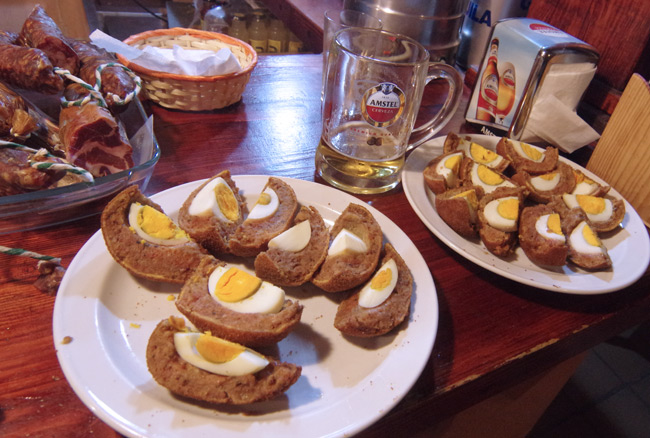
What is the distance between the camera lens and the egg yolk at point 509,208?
1.19m

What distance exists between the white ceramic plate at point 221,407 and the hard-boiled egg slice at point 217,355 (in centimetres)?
7

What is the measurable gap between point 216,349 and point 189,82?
1.13 metres

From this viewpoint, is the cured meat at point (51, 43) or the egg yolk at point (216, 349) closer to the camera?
the egg yolk at point (216, 349)

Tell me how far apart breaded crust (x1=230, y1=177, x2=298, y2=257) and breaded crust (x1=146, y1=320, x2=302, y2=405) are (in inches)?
12.6

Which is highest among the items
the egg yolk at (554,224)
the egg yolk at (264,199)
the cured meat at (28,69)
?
the cured meat at (28,69)

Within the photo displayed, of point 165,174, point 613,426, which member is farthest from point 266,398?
point 613,426

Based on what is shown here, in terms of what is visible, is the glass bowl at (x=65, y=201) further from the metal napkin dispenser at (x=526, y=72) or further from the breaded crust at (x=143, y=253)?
the metal napkin dispenser at (x=526, y=72)

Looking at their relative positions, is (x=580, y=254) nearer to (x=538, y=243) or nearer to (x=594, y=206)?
(x=538, y=243)

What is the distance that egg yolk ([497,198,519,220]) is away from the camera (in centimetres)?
119

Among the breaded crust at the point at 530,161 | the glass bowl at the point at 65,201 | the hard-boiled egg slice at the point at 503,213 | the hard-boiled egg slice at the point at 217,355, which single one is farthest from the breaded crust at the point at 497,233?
the glass bowl at the point at 65,201

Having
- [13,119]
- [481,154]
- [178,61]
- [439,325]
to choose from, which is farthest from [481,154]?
[13,119]

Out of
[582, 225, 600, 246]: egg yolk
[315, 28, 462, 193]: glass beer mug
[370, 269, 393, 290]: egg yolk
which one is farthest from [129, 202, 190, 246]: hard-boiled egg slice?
[582, 225, 600, 246]: egg yolk

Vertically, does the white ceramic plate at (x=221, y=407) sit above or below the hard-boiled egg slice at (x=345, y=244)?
below

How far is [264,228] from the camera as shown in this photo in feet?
3.59
